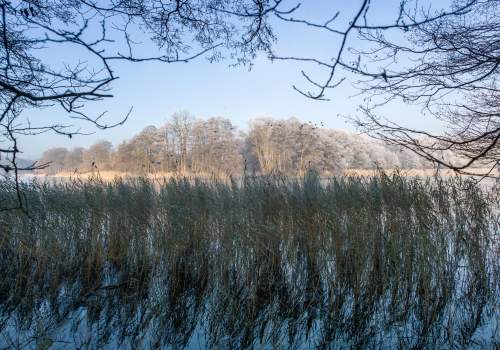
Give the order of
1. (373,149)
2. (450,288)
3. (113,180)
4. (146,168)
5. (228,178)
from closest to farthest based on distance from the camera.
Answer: (450,288) → (228,178) → (113,180) → (146,168) → (373,149)

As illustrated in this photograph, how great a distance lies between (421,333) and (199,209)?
7.66 feet

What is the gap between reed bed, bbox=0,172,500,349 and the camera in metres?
2.86

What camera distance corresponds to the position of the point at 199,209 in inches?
158

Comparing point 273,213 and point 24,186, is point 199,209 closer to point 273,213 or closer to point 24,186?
point 273,213

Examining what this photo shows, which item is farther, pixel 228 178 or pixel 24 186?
pixel 228 178

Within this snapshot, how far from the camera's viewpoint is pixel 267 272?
3289mm

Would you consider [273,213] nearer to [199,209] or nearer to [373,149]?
[199,209]

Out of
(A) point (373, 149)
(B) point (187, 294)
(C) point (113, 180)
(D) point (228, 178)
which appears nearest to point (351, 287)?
(B) point (187, 294)

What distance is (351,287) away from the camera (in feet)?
10.4

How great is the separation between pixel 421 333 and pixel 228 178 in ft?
11.5

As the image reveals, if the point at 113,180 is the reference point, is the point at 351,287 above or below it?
below

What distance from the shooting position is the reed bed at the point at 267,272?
2857 millimetres

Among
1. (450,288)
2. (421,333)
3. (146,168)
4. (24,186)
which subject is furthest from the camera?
(146,168)

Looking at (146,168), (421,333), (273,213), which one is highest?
(146,168)
